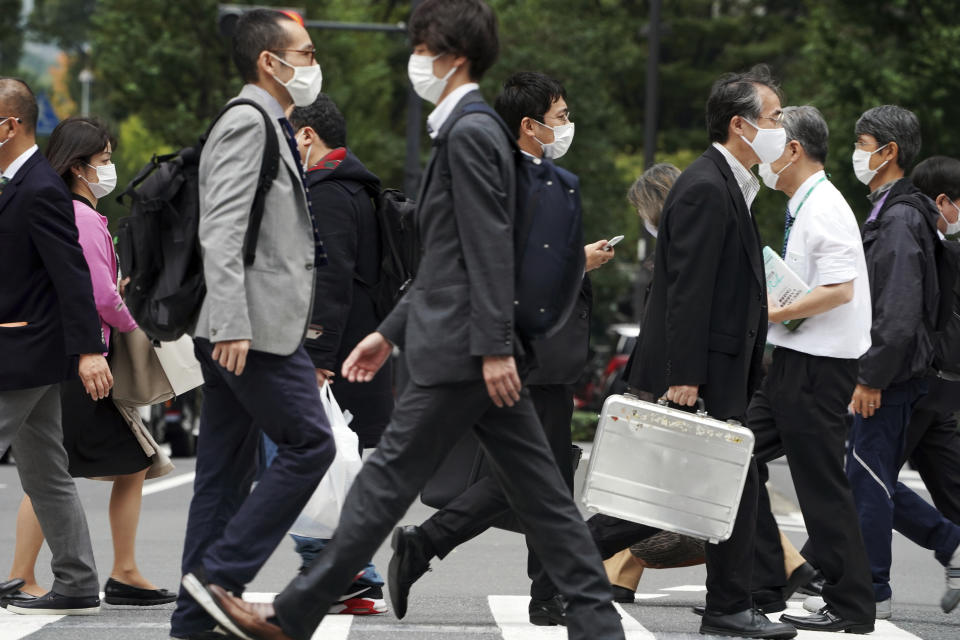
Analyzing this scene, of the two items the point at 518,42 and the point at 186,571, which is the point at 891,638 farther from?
the point at 518,42

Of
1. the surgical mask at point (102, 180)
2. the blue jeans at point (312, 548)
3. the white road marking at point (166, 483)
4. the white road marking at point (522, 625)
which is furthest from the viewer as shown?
the white road marking at point (166, 483)

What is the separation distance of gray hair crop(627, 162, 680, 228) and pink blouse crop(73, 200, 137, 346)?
225 centimetres

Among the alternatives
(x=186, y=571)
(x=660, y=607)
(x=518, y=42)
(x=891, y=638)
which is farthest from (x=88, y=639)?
(x=518, y=42)

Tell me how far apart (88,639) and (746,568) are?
233cm

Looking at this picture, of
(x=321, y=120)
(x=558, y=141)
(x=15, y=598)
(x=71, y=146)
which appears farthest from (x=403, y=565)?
(x=71, y=146)

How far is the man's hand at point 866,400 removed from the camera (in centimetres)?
655

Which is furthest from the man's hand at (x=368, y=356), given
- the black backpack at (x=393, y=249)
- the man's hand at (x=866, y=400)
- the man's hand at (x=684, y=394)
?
the man's hand at (x=866, y=400)

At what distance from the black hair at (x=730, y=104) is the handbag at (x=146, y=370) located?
237cm

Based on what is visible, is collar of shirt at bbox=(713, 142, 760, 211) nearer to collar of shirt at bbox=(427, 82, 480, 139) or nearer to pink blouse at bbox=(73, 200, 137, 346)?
collar of shirt at bbox=(427, 82, 480, 139)

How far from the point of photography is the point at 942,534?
6.91m

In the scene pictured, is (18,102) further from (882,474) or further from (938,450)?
(938,450)

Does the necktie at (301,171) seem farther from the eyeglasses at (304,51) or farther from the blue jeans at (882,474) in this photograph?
the blue jeans at (882,474)

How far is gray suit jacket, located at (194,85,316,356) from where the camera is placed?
4672 mm

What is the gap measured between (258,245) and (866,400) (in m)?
2.96
